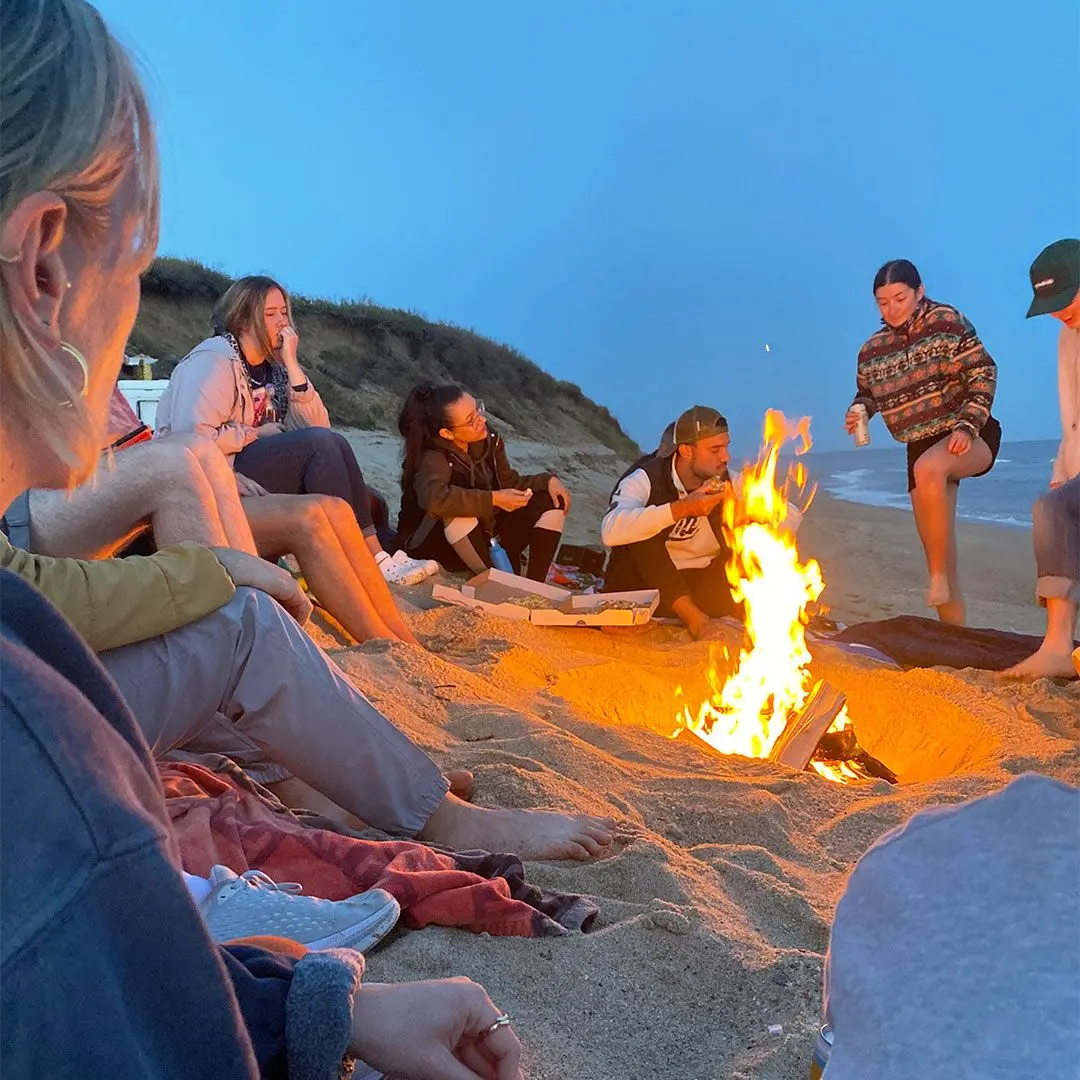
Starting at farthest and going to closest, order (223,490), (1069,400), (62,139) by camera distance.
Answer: (1069,400), (223,490), (62,139)

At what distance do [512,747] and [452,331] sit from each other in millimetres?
24251

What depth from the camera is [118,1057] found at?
66 centimetres

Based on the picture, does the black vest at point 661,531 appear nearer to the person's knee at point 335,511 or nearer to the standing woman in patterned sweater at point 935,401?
the standing woman in patterned sweater at point 935,401

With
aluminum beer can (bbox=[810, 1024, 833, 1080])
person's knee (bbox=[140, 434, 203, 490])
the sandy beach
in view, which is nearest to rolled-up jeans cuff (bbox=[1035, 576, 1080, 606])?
the sandy beach

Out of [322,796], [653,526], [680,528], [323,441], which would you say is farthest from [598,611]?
[322,796]

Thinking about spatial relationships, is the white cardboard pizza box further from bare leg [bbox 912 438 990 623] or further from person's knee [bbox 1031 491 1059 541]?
person's knee [bbox 1031 491 1059 541]

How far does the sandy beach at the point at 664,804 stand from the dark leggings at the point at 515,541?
36.2 inches

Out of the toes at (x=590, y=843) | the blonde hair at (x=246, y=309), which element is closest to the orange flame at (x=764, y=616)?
the toes at (x=590, y=843)

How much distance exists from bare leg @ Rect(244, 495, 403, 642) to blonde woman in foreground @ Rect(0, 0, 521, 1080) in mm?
2929

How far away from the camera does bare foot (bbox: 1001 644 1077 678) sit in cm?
443

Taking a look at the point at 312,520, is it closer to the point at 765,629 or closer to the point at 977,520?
the point at 765,629

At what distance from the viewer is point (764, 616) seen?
16.3 feet

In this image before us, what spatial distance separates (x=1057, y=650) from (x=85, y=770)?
4.55 metres

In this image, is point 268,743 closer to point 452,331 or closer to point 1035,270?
point 1035,270
